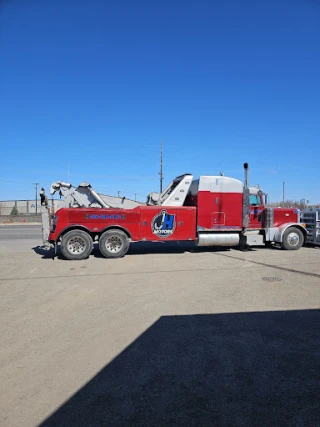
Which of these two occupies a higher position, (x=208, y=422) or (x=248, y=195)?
(x=248, y=195)

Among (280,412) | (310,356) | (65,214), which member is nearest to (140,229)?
(65,214)

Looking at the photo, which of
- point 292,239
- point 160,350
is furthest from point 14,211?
point 160,350

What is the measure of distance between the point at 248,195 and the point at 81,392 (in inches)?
410

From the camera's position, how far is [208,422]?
2.64m

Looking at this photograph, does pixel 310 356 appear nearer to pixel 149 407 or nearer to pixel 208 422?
pixel 208 422

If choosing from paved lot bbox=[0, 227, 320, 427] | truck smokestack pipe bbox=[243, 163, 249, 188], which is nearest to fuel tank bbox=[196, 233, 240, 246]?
truck smokestack pipe bbox=[243, 163, 249, 188]

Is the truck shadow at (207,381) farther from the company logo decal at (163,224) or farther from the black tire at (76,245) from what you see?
the company logo decal at (163,224)

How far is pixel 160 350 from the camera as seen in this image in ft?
12.9

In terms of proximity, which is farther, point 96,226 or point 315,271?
point 96,226

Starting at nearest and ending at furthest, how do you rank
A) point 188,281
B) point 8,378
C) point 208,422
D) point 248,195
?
point 208,422, point 8,378, point 188,281, point 248,195

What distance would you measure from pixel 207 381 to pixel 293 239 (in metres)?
11.3

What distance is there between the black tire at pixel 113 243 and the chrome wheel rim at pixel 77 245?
60 cm

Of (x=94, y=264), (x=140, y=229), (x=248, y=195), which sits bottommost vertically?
(x=94, y=264)

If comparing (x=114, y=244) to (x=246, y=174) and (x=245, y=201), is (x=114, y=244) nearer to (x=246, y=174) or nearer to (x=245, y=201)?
(x=245, y=201)
